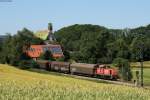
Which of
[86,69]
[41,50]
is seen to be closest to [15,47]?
[41,50]

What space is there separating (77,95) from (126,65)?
68185 millimetres

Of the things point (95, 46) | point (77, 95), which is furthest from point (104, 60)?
point (77, 95)

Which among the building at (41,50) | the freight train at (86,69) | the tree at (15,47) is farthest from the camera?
the building at (41,50)

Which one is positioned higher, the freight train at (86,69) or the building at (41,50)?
the building at (41,50)

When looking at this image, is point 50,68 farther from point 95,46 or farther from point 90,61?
point 95,46

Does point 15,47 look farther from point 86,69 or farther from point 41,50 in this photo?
point 86,69

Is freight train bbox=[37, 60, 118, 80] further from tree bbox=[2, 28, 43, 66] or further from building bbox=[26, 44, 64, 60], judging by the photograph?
building bbox=[26, 44, 64, 60]

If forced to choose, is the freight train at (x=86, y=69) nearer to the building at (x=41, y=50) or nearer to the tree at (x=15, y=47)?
the tree at (x=15, y=47)

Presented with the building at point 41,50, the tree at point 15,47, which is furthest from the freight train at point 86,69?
the building at point 41,50

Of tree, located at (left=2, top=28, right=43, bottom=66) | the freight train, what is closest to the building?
tree, located at (left=2, top=28, right=43, bottom=66)

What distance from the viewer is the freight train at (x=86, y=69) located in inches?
3443

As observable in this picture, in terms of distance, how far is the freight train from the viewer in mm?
87456

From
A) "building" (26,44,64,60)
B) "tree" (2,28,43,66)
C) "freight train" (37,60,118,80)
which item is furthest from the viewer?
"building" (26,44,64,60)

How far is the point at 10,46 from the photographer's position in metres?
149
